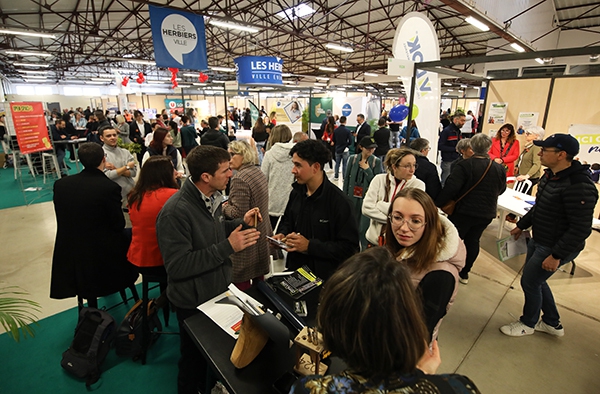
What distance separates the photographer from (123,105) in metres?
12.6

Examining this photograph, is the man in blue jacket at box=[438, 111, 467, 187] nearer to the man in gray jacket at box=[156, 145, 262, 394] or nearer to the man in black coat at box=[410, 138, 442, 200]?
the man in black coat at box=[410, 138, 442, 200]

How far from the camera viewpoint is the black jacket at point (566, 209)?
2041mm

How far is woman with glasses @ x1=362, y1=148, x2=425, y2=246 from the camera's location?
2.50 m

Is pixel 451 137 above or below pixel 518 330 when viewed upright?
above

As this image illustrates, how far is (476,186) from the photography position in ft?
Answer: 9.66

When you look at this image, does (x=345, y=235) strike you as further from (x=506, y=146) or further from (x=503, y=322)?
(x=506, y=146)

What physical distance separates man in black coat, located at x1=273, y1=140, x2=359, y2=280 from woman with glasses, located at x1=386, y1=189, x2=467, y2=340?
38cm

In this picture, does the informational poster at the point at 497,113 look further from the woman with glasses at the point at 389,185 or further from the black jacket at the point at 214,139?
the black jacket at the point at 214,139

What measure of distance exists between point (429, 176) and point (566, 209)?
4.06 ft

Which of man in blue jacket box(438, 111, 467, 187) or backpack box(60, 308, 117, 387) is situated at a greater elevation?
man in blue jacket box(438, 111, 467, 187)

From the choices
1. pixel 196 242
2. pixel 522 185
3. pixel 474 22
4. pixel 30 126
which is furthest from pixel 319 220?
pixel 474 22

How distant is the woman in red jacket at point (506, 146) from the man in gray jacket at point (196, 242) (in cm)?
461

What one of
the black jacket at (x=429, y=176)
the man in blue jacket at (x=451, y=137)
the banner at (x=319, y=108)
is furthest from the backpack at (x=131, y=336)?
the banner at (x=319, y=108)

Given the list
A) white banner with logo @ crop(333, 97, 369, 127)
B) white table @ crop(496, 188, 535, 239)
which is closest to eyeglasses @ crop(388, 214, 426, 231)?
white table @ crop(496, 188, 535, 239)
